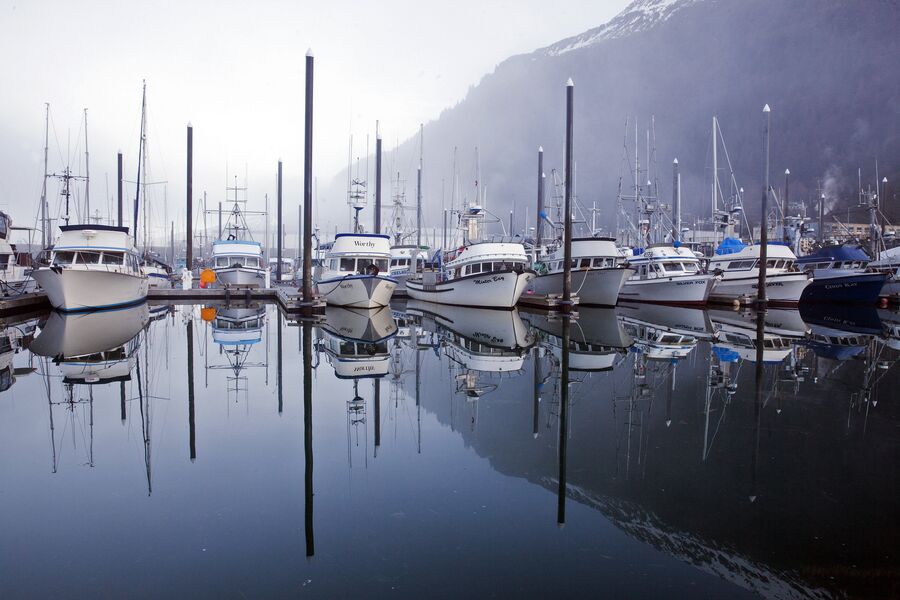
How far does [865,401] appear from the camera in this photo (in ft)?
34.4

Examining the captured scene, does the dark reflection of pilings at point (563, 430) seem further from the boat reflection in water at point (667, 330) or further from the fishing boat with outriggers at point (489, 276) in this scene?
the fishing boat with outriggers at point (489, 276)

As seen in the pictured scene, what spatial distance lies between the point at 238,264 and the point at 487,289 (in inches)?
678

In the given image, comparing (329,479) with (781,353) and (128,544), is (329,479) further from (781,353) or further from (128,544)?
(781,353)

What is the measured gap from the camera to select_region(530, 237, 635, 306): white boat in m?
32.0

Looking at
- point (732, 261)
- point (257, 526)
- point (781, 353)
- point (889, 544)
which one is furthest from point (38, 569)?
point (732, 261)

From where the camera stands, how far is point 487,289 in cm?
2866

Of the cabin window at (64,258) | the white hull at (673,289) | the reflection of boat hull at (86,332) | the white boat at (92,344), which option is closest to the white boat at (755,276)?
the white hull at (673,289)

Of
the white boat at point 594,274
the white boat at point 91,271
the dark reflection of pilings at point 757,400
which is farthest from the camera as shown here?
the white boat at point 594,274

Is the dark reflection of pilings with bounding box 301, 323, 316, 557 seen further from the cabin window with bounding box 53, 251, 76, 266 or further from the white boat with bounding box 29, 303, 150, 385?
the cabin window with bounding box 53, 251, 76, 266

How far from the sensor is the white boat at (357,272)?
26.8 m

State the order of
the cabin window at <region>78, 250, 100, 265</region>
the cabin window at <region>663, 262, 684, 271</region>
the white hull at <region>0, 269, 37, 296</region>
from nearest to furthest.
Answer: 1. the cabin window at <region>78, 250, 100, 265</region>
2. the white hull at <region>0, 269, 37, 296</region>
3. the cabin window at <region>663, 262, 684, 271</region>

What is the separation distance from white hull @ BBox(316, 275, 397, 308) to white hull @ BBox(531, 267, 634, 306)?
1003 cm

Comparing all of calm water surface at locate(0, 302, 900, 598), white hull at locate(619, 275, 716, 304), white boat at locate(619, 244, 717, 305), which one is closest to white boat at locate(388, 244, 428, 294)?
white boat at locate(619, 244, 717, 305)

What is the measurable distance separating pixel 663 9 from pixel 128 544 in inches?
7987
